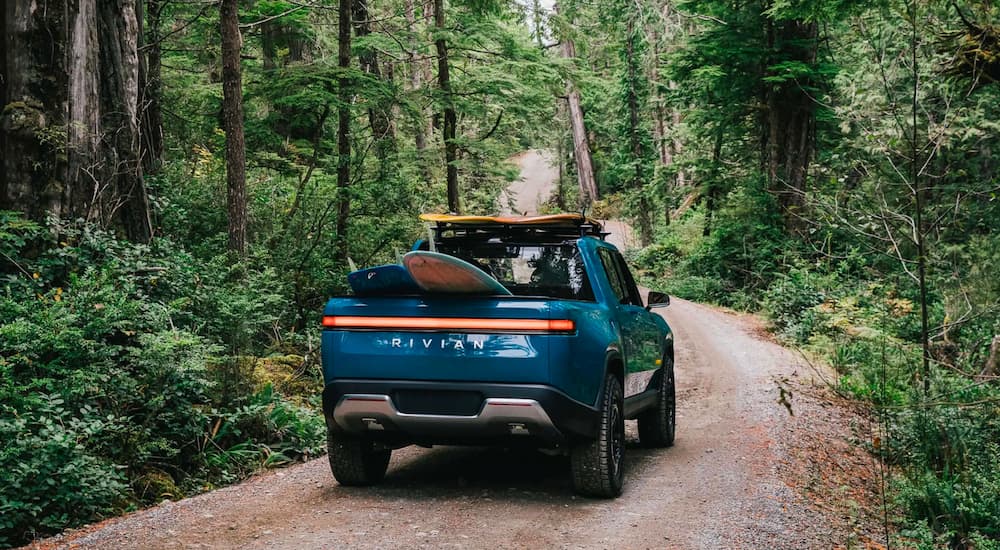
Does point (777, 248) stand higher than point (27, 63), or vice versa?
point (27, 63)

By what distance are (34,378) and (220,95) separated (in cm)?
1166

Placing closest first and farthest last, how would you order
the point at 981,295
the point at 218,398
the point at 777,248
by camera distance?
the point at 218,398, the point at 981,295, the point at 777,248

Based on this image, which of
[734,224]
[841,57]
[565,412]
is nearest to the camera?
[565,412]

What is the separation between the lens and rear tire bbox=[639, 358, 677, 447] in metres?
8.56

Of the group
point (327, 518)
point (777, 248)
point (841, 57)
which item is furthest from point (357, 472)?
point (841, 57)

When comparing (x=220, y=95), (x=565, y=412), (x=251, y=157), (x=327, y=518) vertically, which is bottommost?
(x=327, y=518)

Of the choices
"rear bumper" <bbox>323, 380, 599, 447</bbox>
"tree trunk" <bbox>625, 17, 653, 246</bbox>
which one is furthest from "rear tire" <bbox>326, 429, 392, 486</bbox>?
"tree trunk" <bbox>625, 17, 653, 246</bbox>

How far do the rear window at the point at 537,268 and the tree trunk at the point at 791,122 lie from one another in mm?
17770

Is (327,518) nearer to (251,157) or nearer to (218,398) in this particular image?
(218,398)

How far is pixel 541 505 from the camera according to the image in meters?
6.08

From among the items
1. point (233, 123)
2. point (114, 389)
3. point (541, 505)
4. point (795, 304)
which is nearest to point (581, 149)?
point (795, 304)

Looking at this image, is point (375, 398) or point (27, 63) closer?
point (375, 398)

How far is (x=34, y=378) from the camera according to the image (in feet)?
20.3

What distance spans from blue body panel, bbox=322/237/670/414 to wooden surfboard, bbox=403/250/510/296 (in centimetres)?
7
